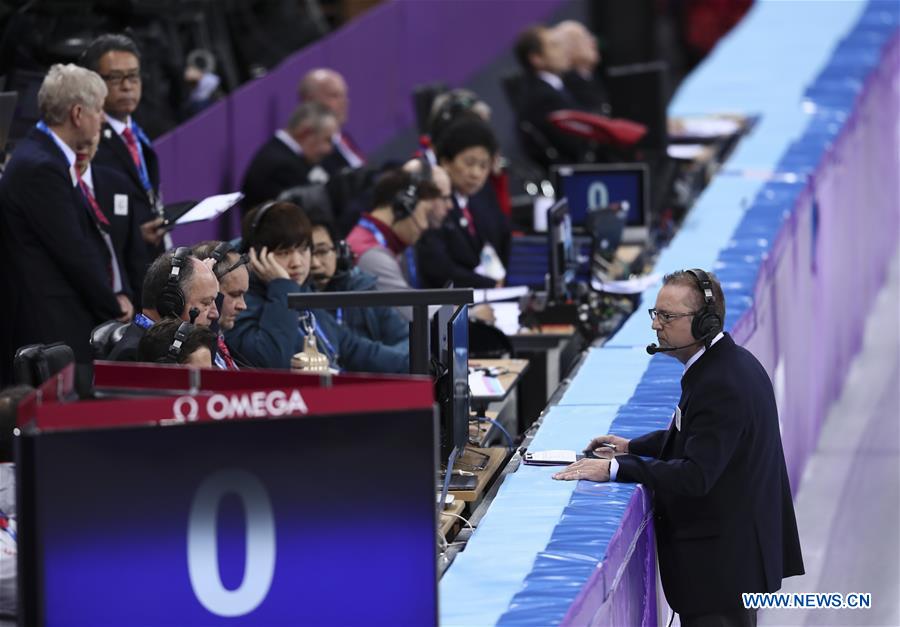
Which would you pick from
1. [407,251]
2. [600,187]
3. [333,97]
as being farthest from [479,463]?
[333,97]

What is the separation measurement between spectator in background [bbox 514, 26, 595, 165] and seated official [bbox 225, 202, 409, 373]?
4927 mm

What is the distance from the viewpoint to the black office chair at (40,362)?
4.20 metres

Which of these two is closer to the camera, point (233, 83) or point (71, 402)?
point (71, 402)

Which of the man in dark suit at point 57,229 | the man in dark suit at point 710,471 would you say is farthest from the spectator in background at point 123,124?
the man in dark suit at point 710,471

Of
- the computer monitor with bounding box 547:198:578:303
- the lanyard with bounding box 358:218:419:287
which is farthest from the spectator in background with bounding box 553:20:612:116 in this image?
the lanyard with bounding box 358:218:419:287

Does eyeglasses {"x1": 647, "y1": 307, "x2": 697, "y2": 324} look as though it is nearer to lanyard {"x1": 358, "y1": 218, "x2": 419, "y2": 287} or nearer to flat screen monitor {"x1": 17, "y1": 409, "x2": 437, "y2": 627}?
flat screen monitor {"x1": 17, "y1": 409, "x2": 437, "y2": 627}

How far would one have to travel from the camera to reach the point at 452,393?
4238 mm

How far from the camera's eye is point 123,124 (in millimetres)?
6207

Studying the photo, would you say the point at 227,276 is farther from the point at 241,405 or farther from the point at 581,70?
the point at 581,70

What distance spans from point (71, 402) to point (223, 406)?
0.24 metres

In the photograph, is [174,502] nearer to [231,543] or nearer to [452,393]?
[231,543]

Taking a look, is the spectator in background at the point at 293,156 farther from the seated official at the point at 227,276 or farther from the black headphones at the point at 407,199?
the seated official at the point at 227,276

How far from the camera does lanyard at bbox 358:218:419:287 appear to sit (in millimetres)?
6117

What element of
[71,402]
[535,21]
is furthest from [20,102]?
[535,21]
